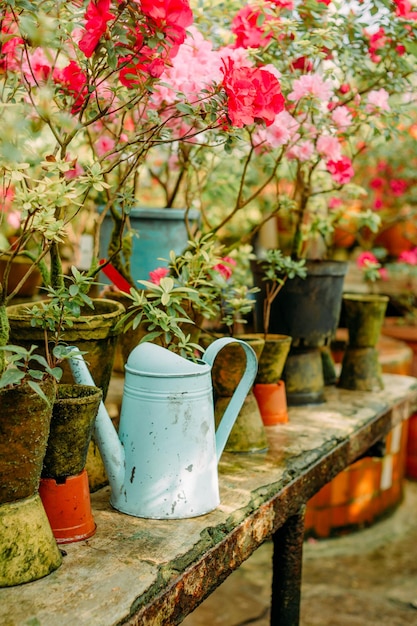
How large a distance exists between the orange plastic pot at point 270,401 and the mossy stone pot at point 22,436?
2.92 ft

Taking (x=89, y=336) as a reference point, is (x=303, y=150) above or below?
above

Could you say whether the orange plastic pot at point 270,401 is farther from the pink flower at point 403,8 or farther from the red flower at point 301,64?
the pink flower at point 403,8

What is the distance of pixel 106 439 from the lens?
3.88 ft

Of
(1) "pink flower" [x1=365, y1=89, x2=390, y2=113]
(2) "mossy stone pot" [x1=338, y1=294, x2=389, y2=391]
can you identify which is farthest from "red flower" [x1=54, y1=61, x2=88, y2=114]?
(2) "mossy stone pot" [x1=338, y1=294, x2=389, y2=391]

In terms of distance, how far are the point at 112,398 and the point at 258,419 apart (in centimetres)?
39

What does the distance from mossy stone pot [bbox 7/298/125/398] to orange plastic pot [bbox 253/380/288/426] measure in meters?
0.54

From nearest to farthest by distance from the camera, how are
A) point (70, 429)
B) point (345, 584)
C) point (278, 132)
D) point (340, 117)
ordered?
point (70, 429), point (278, 132), point (340, 117), point (345, 584)

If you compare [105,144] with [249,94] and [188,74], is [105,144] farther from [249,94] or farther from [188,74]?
[249,94]

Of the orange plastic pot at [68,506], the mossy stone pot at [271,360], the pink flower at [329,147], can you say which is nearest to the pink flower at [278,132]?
the pink flower at [329,147]

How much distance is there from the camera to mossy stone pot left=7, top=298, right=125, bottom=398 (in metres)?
1.21

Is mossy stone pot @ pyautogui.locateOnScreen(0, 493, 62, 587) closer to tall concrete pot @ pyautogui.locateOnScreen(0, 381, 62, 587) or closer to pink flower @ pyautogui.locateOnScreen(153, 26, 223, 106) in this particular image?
tall concrete pot @ pyautogui.locateOnScreen(0, 381, 62, 587)

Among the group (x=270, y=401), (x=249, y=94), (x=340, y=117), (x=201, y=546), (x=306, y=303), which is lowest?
(x=201, y=546)

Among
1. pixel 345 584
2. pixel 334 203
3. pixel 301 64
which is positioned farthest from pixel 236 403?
pixel 345 584

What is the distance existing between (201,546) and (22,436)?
1.15ft
